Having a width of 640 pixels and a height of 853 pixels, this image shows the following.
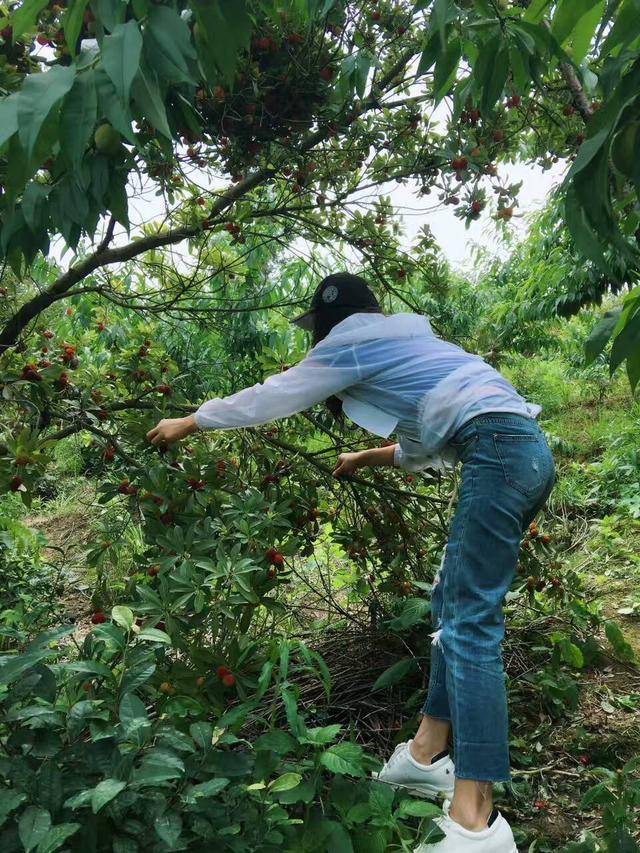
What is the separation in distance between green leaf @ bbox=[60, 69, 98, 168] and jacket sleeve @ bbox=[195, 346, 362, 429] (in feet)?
3.32

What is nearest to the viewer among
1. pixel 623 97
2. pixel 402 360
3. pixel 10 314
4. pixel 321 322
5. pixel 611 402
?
pixel 623 97

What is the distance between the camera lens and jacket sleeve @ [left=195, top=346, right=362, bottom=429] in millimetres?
1855

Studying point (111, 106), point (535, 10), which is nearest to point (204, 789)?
point (111, 106)

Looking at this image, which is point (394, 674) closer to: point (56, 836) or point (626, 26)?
point (56, 836)

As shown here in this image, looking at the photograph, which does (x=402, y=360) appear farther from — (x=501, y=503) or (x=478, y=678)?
(x=478, y=678)

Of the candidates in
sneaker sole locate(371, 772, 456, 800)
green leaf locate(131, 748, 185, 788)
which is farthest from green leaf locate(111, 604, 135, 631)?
sneaker sole locate(371, 772, 456, 800)

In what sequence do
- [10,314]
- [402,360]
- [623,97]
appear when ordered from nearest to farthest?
[623,97], [402,360], [10,314]

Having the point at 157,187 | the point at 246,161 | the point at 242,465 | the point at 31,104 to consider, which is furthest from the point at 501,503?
the point at 157,187

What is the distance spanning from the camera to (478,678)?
5.61 ft

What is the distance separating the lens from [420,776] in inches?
74.3

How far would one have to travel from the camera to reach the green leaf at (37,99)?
0.79 meters

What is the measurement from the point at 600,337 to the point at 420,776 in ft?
4.64

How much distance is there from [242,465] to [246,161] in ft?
3.50

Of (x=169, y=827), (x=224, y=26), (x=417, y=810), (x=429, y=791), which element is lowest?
(x=429, y=791)
